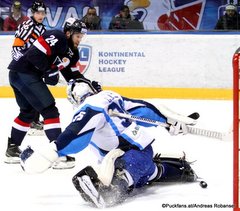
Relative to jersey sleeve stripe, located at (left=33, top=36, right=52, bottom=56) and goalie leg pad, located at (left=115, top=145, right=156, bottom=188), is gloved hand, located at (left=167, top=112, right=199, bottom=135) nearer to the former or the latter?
goalie leg pad, located at (left=115, top=145, right=156, bottom=188)

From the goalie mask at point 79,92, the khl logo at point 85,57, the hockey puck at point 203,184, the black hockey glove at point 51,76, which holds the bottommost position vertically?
the khl logo at point 85,57

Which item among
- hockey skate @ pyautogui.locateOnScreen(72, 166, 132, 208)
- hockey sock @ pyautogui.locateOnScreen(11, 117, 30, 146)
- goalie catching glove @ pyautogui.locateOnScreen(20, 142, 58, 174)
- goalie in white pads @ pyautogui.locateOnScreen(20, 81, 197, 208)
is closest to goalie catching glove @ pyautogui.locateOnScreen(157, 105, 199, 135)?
goalie in white pads @ pyautogui.locateOnScreen(20, 81, 197, 208)

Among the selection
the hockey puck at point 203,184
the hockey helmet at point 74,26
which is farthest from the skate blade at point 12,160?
the hockey puck at point 203,184

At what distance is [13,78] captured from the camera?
4.96 metres

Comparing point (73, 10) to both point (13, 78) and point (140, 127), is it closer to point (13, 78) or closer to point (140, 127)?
point (13, 78)

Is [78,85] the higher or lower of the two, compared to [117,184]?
higher

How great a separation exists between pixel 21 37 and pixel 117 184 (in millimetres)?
2970

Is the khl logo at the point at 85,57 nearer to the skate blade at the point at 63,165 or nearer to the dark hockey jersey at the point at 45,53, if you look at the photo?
the dark hockey jersey at the point at 45,53

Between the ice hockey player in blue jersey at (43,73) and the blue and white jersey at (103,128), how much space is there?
76 centimetres

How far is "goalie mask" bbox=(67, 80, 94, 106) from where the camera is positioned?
3809 millimetres

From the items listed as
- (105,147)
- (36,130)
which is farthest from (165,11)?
(105,147)

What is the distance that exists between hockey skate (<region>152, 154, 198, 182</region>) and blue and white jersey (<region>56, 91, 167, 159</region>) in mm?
296

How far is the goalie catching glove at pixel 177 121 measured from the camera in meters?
3.88

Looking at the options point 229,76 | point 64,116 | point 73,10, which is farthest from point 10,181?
point 73,10
